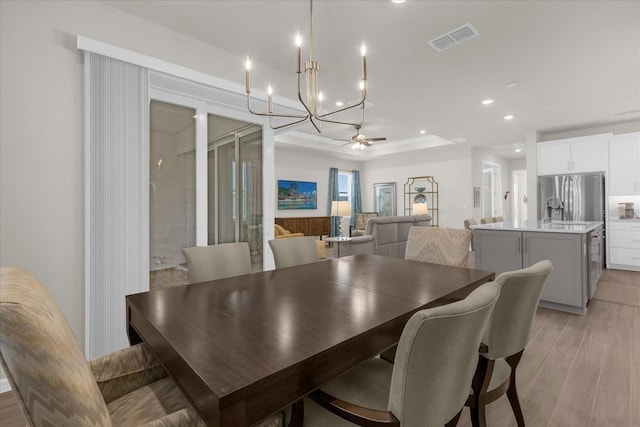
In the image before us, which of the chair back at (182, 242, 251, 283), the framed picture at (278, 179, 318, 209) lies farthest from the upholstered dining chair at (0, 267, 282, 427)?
the framed picture at (278, 179, 318, 209)

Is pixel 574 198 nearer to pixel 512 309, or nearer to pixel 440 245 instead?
pixel 440 245

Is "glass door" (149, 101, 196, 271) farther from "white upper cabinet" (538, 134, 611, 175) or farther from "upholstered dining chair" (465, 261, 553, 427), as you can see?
"white upper cabinet" (538, 134, 611, 175)

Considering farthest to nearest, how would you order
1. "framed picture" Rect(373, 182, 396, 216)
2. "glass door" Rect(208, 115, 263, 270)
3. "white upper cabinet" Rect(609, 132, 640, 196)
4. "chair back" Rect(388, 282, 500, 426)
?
"framed picture" Rect(373, 182, 396, 216) < "white upper cabinet" Rect(609, 132, 640, 196) < "glass door" Rect(208, 115, 263, 270) < "chair back" Rect(388, 282, 500, 426)

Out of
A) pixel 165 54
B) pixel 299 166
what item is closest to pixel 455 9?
pixel 165 54

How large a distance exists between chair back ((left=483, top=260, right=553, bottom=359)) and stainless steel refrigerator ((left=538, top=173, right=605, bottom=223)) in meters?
5.64

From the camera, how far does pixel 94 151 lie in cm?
225

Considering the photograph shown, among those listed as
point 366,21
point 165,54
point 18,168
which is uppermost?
point 366,21

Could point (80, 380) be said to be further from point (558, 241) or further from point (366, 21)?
point (558, 241)

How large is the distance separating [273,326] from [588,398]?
6.98 feet

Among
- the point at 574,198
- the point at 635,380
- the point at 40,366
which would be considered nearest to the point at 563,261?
the point at 635,380

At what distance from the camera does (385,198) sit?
30.2ft

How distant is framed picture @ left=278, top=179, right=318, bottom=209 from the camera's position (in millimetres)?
7742

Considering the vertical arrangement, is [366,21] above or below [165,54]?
above

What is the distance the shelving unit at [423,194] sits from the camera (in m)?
8.26
